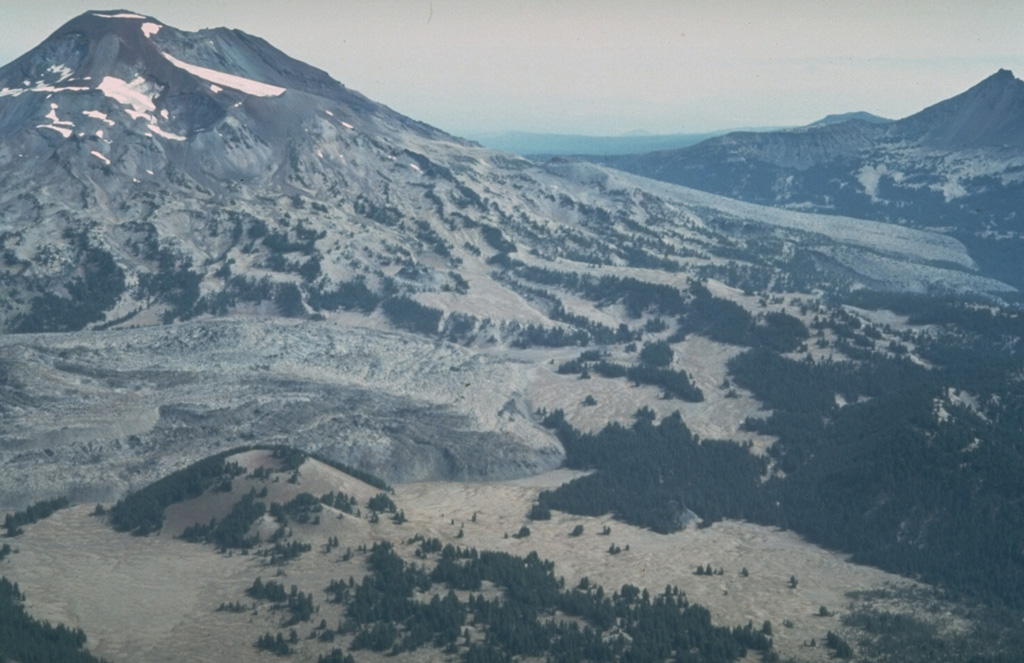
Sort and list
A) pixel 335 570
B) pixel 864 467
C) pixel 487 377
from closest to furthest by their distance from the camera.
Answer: pixel 335 570 → pixel 864 467 → pixel 487 377

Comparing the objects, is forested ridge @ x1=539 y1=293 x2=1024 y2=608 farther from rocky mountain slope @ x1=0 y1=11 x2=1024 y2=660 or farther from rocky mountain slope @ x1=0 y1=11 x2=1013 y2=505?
rocky mountain slope @ x1=0 y1=11 x2=1013 y2=505

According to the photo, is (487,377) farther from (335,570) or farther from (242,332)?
(335,570)

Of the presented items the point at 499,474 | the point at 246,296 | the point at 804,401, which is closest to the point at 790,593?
the point at 499,474

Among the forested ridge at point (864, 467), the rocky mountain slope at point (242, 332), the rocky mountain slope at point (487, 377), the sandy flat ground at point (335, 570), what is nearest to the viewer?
the sandy flat ground at point (335, 570)

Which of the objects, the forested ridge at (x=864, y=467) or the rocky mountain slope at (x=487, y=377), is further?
the rocky mountain slope at (x=487, y=377)

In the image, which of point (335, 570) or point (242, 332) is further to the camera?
point (242, 332)

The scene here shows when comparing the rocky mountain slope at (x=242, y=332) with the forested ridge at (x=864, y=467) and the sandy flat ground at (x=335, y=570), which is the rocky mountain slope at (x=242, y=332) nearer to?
the forested ridge at (x=864, y=467)

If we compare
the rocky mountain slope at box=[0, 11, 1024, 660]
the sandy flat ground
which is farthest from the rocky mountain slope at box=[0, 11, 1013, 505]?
the sandy flat ground

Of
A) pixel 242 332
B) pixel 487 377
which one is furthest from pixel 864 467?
pixel 242 332

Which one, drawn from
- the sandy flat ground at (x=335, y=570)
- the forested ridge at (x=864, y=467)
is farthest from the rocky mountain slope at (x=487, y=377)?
the sandy flat ground at (x=335, y=570)
